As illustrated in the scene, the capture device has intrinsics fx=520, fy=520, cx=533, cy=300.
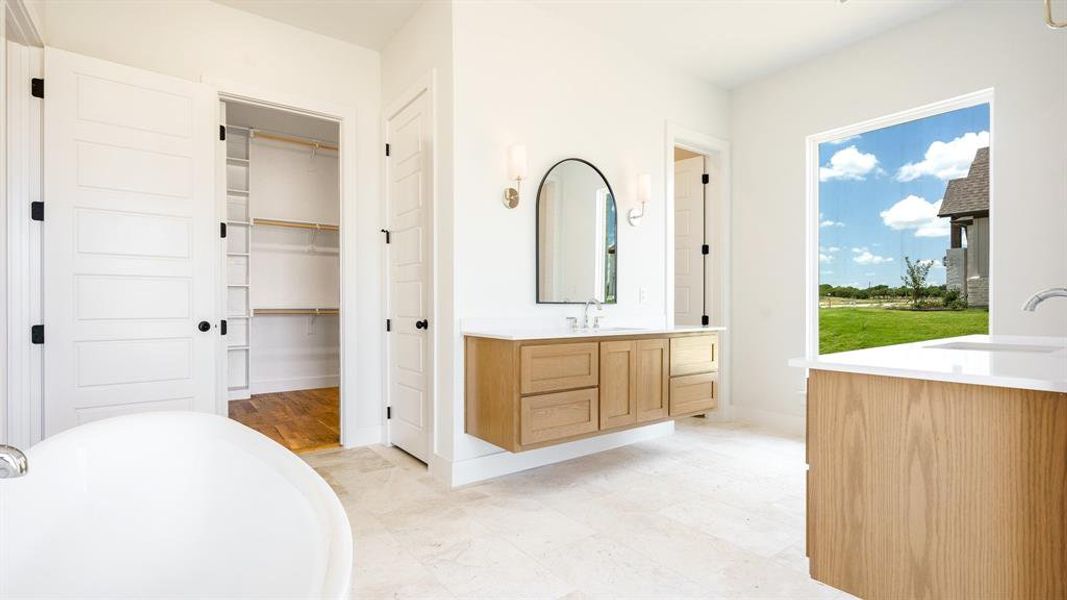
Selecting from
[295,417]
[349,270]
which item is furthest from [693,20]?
[295,417]

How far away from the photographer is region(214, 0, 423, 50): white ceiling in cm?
322

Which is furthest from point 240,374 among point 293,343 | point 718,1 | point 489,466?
point 718,1

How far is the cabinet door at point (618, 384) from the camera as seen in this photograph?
2984mm

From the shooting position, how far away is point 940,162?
3576 millimetres

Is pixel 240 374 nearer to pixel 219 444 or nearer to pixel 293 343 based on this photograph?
pixel 293 343

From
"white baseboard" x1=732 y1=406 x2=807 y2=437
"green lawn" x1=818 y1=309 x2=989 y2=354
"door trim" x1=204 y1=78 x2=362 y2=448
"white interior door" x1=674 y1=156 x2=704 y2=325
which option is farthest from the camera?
"white interior door" x1=674 y1=156 x2=704 y2=325

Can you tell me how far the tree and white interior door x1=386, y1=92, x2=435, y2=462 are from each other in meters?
3.40

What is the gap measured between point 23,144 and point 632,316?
362cm

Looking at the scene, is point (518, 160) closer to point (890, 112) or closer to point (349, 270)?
point (349, 270)

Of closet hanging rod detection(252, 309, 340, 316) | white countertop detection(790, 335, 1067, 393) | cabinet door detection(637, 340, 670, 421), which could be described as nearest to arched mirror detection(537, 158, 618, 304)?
cabinet door detection(637, 340, 670, 421)

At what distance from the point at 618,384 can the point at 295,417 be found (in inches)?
118

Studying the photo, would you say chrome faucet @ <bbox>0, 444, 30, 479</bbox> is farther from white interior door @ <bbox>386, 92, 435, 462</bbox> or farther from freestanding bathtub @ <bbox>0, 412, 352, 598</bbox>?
white interior door @ <bbox>386, 92, 435, 462</bbox>

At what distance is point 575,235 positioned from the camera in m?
3.48

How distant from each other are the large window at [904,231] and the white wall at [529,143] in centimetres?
137
